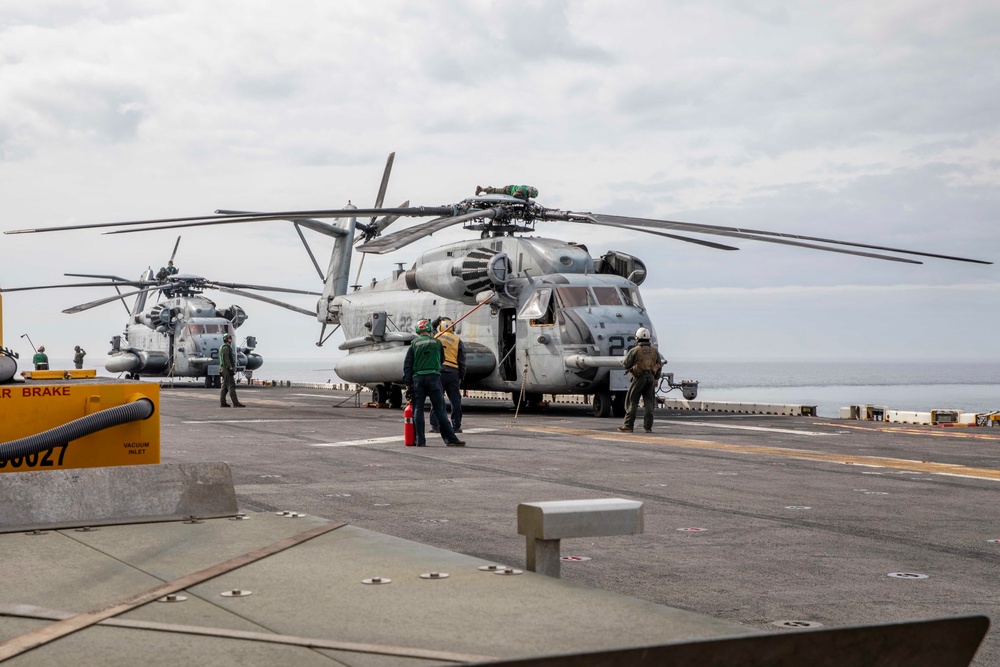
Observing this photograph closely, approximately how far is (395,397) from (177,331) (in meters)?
21.8

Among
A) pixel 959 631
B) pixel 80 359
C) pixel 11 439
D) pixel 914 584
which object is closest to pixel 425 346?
pixel 11 439

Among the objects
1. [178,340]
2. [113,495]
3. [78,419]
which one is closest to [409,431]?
[78,419]

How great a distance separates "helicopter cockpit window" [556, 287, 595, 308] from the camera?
68.4ft

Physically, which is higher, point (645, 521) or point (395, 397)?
point (395, 397)

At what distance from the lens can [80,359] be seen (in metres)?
52.3

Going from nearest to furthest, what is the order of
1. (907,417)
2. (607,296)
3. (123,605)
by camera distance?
(123,605) → (607,296) → (907,417)

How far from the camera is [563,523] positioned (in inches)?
160

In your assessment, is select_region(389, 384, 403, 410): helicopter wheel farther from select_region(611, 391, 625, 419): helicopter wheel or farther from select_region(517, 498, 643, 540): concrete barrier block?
select_region(517, 498, 643, 540): concrete barrier block

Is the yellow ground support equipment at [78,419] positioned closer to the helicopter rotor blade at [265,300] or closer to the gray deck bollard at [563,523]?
the gray deck bollard at [563,523]

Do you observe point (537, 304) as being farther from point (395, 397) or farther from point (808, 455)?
point (808, 455)

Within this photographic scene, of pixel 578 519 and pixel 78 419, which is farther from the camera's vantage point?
pixel 78 419

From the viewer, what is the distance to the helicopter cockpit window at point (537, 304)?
68.8 ft

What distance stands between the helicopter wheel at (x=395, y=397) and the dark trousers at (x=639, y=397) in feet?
28.9

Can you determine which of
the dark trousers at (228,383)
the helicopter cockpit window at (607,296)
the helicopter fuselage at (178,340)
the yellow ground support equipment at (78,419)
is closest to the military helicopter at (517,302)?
the helicopter cockpit window at (607,296)
